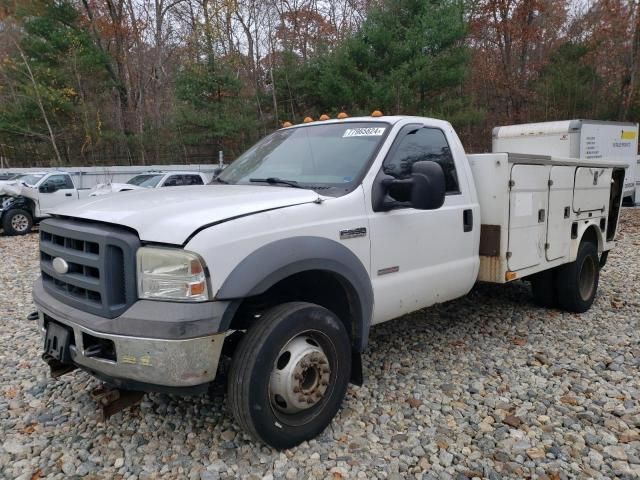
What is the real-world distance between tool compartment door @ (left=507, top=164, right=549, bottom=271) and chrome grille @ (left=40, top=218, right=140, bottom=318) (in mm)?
3161

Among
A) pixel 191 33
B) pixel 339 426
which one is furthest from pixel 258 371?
pixel 191 33

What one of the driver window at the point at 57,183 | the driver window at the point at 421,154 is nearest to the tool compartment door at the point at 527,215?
the driver window at the point at 421,154

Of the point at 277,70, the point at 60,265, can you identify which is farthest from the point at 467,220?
the point at 277,70

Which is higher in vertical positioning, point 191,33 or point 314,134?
point 191,33

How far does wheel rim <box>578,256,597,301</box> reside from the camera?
224 inches

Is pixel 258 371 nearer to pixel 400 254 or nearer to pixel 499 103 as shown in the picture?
pixel 400 254

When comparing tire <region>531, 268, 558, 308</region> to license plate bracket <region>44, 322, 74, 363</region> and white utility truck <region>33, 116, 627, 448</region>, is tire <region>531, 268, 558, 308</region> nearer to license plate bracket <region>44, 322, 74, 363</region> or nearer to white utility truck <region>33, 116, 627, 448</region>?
white utility truck <region>33, 116, 627, 448</region>

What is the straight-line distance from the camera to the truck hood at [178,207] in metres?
2.54

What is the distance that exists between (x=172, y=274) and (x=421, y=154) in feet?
7.32

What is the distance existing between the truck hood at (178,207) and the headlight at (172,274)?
7 centimetres

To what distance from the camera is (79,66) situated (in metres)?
24.6

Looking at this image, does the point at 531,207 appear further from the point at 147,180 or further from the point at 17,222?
the point at 17,222

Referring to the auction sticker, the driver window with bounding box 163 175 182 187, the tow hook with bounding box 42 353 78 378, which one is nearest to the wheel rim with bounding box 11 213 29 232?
the driver window with bounding box 163 175 182 187

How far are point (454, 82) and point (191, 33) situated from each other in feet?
51.5
